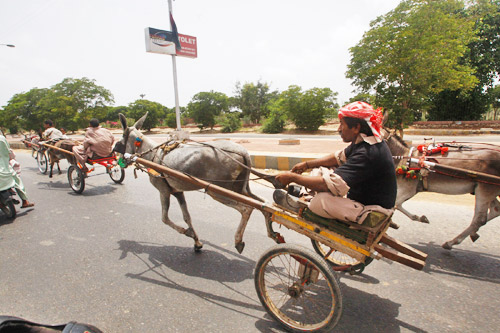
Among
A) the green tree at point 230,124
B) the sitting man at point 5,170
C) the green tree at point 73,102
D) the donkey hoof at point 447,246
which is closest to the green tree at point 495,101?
the green tree at point 230,124

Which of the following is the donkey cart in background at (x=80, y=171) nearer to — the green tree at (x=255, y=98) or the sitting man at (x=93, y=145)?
the sitting man at (x=93, y=145)

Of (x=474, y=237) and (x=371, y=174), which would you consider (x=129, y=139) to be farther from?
(x=474, y=237)

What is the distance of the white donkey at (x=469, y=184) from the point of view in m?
3.73

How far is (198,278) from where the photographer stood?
136 inches

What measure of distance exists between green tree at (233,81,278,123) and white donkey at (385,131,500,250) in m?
40.7

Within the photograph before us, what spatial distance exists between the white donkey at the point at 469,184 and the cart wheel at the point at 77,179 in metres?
7.11

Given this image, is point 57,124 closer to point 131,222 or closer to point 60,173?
point 60,173

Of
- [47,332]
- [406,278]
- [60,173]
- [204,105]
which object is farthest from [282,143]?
[204,105]

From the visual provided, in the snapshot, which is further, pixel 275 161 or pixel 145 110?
pixel 145 110

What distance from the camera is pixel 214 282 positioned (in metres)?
3.34

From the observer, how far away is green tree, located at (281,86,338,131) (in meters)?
29.0

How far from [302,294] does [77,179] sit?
23.0ft

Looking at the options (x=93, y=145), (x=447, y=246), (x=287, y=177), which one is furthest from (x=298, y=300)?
(x=93, y=145)

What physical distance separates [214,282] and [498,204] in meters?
4.05
